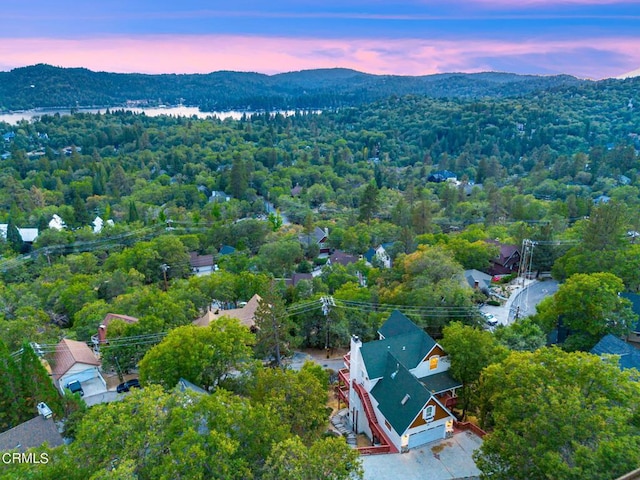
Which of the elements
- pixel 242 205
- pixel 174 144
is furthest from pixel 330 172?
pixel 174 144

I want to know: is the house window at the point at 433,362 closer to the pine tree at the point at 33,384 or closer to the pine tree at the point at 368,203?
the pine tree at the point at 33,384

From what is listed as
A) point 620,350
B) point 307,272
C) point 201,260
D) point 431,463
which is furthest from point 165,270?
point 620,350

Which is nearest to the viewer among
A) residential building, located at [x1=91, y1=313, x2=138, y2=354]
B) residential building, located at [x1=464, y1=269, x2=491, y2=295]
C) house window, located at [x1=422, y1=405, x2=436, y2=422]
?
house window, located at [x1=422, y1=405, x2=436, y2=422]

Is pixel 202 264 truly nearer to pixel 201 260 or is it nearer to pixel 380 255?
pixel 201 260

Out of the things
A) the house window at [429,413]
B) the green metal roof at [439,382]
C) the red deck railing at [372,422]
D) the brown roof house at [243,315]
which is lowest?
the brown roof house at [243,315]

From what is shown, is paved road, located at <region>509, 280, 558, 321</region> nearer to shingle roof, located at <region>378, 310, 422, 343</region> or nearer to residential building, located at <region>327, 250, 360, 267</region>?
shingle roof, located at <region>378, 310, 422, 343</region>

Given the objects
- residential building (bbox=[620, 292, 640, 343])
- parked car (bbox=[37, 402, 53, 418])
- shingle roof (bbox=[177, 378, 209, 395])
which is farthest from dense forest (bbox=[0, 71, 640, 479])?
residential building (bbox=[620, 292, 640, 343])

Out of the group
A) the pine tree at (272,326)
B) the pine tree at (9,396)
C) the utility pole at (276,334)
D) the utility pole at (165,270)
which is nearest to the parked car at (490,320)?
the pine tree at (272,326)
